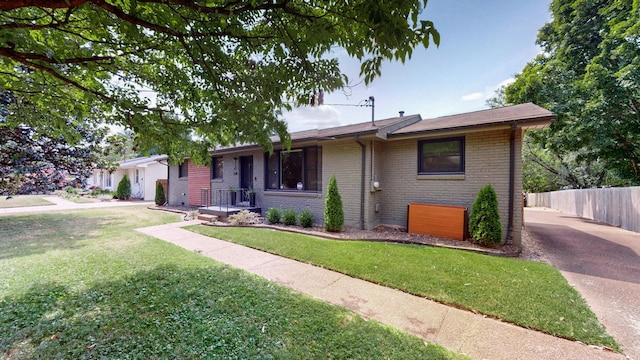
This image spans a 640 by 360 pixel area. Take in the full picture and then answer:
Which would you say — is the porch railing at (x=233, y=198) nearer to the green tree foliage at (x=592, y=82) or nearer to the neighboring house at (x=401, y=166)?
the neighboring house at (x=401, y=166)

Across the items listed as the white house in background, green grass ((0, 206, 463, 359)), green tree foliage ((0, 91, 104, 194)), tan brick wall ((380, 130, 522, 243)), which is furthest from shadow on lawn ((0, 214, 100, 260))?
the white house in background

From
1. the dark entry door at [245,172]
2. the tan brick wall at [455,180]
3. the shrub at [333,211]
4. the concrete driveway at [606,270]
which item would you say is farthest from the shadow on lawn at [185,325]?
the dark entry door at [245,172]

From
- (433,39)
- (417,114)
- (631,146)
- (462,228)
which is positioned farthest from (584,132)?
(433,39)

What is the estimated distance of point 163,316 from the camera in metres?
2.97

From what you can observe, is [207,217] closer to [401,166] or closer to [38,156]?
[38,156]

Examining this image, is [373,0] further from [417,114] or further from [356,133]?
[417,114]

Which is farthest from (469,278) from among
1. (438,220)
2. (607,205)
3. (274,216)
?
(607,205)

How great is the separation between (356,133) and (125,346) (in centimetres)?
678

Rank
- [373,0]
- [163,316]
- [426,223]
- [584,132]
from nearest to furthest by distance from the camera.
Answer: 1. [373,0]
2. [163,316]
3. [426,223]
4. [584,132]

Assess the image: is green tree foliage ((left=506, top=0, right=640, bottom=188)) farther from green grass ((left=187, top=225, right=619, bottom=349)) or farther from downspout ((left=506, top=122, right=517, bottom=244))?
green grass ((left=187, top=225, right=619, bottom=349))

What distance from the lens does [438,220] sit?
7055 millimetres

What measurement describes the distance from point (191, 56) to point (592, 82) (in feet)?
53.9

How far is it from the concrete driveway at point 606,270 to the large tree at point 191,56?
415cm

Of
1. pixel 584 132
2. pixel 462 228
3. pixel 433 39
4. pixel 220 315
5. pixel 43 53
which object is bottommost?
pixel 220 315
